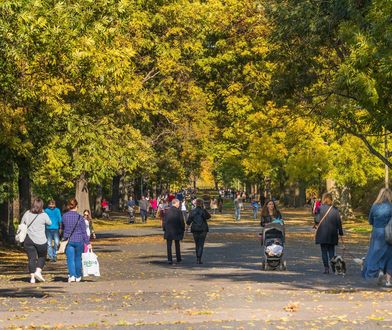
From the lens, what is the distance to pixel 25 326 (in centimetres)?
1258

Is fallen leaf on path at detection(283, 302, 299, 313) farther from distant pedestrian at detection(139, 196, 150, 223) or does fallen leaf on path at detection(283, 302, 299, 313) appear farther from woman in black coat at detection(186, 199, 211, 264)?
distant pedestrian at detection(139, 196, 150, 223)

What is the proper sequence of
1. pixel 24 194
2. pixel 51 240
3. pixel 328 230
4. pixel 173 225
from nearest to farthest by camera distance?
pixel 328 230 → pixel 173 225 → pixel 51 240 → pixel 24 194

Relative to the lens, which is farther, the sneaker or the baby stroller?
the baby stroller

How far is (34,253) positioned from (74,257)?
2.84ft

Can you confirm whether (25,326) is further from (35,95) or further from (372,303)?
(35,95)

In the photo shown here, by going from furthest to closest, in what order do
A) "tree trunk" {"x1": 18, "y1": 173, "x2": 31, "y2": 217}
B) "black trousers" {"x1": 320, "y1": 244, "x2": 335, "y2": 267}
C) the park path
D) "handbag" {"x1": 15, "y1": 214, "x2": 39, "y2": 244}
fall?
"tree trunk" {"x1": 18, "y1": 173, "x2": 31, "y2": 217} < "black trousers" {"x1": 320, "y1": 244, "x2": 335, "y2": 267} < "handbag" {"x1": 15, "y1": 214, "x2": 39, "y2": 244} < the park path

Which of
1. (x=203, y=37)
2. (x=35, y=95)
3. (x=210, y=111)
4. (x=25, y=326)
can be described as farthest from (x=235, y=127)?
(x=25, y=326)

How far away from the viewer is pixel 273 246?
23.0 meters

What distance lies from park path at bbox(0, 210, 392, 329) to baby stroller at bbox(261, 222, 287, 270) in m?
0.36

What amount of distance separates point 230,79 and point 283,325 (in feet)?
143

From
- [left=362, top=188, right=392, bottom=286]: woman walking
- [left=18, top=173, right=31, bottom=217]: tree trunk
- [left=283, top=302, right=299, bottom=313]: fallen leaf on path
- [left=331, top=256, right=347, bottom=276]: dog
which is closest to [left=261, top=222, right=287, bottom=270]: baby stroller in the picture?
[left=331, top=256, right=347, bottom=276]: dog

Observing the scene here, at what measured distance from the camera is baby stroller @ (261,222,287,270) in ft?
75.2

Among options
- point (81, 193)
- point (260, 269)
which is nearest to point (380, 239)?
point (260, 269)

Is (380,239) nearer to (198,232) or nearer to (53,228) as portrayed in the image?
(198,232)
